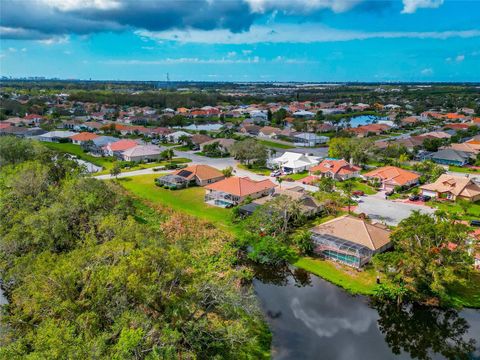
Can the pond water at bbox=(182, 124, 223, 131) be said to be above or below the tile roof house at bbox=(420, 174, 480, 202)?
below

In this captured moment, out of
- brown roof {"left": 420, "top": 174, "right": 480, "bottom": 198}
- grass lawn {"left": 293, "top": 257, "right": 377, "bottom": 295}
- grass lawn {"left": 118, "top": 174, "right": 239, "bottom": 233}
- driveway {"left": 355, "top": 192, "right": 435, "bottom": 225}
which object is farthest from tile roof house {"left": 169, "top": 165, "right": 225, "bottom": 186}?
brown roof {"left": 420, "top": 174, "right": 480, "bottom": 198}

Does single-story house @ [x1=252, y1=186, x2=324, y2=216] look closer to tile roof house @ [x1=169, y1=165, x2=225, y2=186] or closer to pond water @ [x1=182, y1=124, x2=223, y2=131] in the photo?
tile roof house @ [x1=169, y1=165, x2=225, y2=186]

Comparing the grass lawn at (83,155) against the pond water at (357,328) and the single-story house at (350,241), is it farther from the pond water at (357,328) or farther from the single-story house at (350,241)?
the pond water at (357,328)

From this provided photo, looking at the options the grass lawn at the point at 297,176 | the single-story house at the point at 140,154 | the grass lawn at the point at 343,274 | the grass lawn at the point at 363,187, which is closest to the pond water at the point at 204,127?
the single-story house at the point at 140,154

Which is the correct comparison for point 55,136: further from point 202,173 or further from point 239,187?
point 239,187

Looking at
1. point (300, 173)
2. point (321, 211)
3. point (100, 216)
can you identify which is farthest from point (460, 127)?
point (100, 216)

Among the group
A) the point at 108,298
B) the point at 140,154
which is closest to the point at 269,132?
the point at 140,154

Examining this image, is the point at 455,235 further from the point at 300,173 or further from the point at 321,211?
the point at 300,173

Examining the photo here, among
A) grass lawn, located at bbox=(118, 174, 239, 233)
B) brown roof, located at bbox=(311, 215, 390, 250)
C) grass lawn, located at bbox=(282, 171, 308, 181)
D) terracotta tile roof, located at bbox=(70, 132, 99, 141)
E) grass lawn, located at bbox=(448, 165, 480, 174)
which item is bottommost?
grass lawn, located at bbox=(448, 165, 480, 174)
